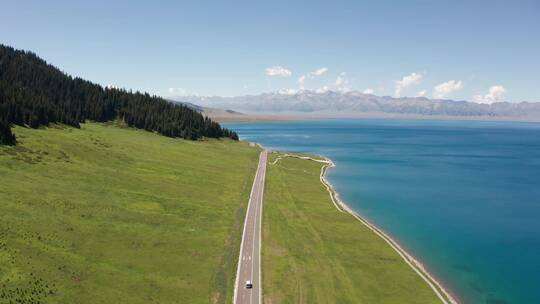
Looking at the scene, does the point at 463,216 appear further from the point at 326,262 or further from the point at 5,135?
the point at 5,135

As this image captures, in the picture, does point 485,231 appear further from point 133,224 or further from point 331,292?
point 133,224

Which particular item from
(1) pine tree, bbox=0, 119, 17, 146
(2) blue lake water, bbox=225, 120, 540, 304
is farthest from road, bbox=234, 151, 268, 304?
(1) pine tree, bbox=0, 119, 17, 146

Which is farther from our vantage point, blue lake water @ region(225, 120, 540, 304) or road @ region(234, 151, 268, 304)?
blue lake water @ region(225, 120, 540, 304)

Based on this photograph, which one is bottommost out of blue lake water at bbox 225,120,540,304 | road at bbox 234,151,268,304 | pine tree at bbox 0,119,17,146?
road at bbox 234,151,268,304

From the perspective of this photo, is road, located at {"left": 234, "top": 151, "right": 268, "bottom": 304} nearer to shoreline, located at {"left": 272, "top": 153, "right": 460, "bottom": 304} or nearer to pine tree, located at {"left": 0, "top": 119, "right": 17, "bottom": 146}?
shoreline, located at {"left": 272, "top": 153, "right": 460, "bottom": 304}

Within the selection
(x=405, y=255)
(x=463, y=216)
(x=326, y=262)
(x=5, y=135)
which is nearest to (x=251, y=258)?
(x=326, y=262)

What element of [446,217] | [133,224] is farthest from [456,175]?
[133,224]
